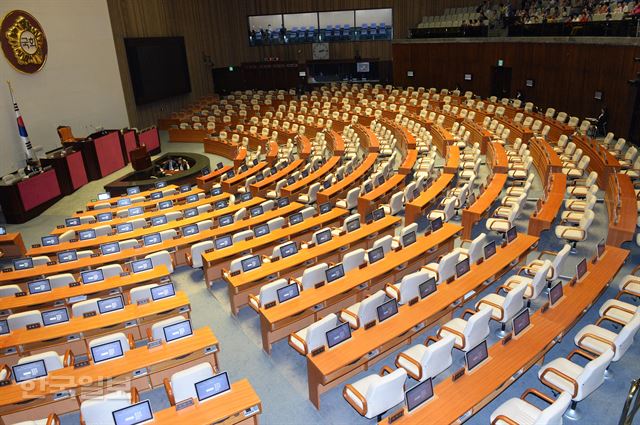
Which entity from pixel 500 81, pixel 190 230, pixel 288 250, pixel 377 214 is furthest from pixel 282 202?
pixel 500 81

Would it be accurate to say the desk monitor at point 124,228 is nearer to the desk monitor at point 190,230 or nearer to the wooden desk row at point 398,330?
the desk monitor at point 190,230

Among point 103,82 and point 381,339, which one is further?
point 103,82

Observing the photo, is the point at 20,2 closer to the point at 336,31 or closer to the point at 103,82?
the point at 103,82

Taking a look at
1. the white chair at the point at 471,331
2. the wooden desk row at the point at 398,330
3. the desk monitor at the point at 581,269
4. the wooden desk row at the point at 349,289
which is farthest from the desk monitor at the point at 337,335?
the desk monitor at the point at 581,269

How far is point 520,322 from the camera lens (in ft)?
19.8

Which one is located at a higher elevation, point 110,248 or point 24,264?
point 110,248

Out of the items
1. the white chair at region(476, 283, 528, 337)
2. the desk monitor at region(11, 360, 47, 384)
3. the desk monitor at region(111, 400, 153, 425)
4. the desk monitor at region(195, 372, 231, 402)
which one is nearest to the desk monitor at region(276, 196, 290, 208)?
the white chair at region(476, 283, 528, 337)

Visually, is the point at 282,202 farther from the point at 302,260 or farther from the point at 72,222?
the point at 72,222

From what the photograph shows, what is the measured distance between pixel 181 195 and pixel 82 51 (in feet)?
35.5

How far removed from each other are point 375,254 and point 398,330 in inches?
88.9

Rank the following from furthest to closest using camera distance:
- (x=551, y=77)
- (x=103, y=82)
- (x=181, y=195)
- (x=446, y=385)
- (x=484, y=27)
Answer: (x=484, y=27)
(x=103, y=82)
(x=551, y=77)
(x=181, y=195)
(x=446, y=385)

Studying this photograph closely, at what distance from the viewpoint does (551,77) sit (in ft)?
65.4

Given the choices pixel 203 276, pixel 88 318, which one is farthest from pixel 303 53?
pixel 88 318

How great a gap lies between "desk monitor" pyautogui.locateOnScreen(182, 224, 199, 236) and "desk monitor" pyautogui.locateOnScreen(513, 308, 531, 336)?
720 centimetres
